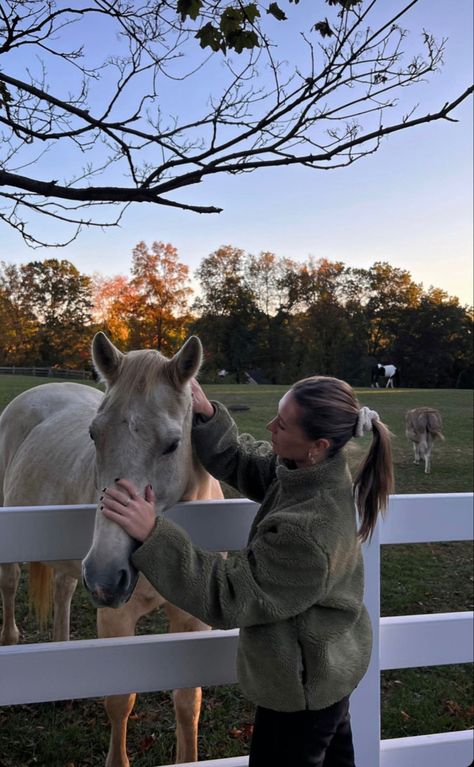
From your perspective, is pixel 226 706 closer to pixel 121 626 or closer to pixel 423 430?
pixel 121 626

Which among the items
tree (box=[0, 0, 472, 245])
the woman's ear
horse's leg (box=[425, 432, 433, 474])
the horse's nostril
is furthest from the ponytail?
horse's leg (box=[425, 432, 433, 474])

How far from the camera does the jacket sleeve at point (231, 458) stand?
206 cm

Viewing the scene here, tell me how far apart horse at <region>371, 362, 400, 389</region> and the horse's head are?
454 cm

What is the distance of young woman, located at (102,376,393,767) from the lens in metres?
1.54

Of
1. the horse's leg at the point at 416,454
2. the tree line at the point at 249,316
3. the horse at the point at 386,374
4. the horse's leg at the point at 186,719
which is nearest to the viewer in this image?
the horse's leg at the point at 186,719

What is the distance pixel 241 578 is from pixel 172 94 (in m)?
2.64

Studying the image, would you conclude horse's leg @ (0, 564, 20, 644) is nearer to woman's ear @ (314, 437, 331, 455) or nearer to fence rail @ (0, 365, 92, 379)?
fence rail @ (0, 365, 92, 379)

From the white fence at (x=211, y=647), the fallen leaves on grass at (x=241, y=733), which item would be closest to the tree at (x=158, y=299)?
the white fence at (x=211, y=647)

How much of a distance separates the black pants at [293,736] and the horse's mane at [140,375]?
1042mm

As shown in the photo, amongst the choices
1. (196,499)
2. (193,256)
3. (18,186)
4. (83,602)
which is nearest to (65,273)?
(193,256)

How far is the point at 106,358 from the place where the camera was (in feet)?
6.29

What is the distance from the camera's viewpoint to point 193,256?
462cm

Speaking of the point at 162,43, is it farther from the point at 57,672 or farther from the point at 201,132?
the point at 57,672

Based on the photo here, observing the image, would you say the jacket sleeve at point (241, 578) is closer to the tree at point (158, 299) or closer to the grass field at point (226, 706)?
the grass field at point (226, 706)
